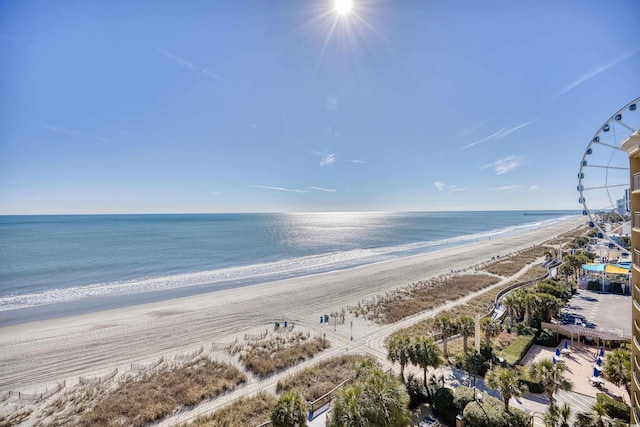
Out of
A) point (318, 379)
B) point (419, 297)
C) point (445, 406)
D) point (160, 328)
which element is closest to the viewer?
point (445, 406)

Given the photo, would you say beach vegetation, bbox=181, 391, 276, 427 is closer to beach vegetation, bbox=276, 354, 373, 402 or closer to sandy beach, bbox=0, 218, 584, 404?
beach vegetation, bbox=276, 354, 373, 402

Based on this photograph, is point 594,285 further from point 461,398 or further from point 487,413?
point 487,413

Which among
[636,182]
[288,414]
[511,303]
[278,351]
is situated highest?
[636,182]

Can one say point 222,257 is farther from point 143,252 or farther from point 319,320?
point 319,320

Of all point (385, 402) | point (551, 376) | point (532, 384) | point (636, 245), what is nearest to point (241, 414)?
point (385, 402)

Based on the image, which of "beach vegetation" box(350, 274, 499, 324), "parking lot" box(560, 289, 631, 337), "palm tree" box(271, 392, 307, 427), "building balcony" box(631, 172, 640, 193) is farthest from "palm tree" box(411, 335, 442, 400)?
"parking lot" box(560, 289, 631, 337)

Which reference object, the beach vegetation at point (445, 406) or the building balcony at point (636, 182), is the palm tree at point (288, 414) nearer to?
the beach vegetation at point (445, 406)

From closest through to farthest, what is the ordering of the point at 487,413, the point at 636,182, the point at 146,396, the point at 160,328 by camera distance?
1. the point at 636,182
2. the point at 487,413
3. the point at 146,396
4. the point at 160,328
